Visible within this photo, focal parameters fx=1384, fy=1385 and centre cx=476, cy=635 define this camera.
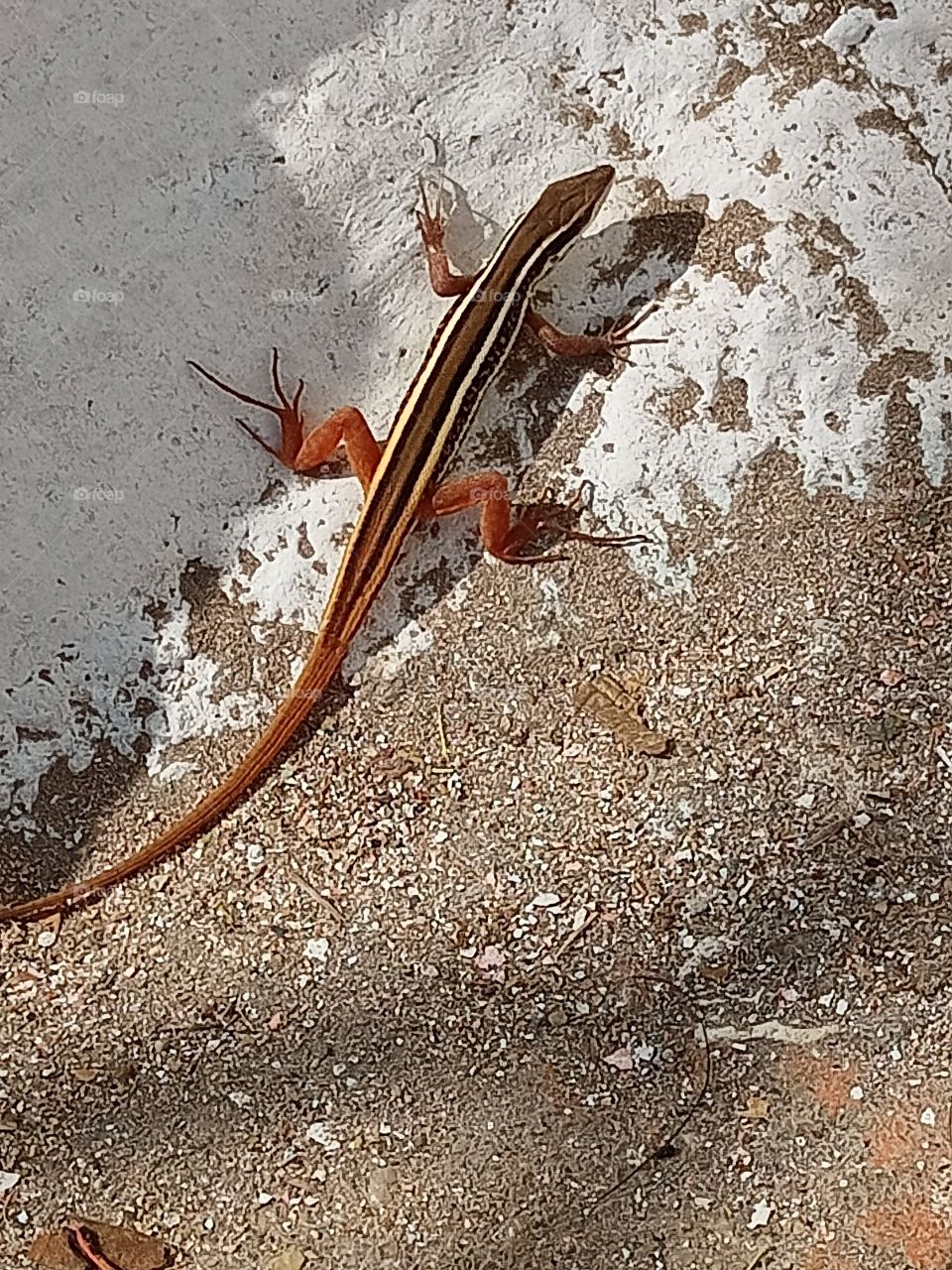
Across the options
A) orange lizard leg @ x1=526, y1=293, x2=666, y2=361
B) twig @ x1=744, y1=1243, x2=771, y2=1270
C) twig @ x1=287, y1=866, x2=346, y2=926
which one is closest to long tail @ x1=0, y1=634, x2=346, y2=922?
twig @ x1=287, y1=866, x2=346, y2=926

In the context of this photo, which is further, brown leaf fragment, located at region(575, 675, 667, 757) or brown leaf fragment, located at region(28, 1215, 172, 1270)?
brown leaf fragment, located at region(575, 675, 667, 757)

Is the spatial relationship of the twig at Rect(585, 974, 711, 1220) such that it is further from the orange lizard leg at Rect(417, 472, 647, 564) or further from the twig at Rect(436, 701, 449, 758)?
the orange lizard leg at Rect(417, 472, 647, 564)

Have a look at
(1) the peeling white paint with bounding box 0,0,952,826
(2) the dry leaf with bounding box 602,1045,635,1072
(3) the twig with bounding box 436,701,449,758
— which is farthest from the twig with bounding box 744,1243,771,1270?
(1) the peeling white paint with bounding box 0,0,952,826

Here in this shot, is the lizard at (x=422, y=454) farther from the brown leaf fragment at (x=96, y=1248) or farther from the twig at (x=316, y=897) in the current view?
the brown leaf fragment at (x=96, y=1248)

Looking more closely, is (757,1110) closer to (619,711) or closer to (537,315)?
(619,711)

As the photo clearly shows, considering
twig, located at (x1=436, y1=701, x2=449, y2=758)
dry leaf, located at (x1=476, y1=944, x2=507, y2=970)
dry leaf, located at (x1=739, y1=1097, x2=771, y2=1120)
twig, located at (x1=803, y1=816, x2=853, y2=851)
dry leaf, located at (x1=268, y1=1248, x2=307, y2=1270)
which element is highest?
twig, located at (x1=436, y1=701, x2=449, y2=758)

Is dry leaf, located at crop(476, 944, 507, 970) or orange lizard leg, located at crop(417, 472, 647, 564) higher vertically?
orange lizard leg, located at crop(417, 472, 647, 564)

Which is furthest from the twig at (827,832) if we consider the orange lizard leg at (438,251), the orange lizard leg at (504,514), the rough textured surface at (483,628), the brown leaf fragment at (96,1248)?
the brown leaf fragment at (96,1248)
